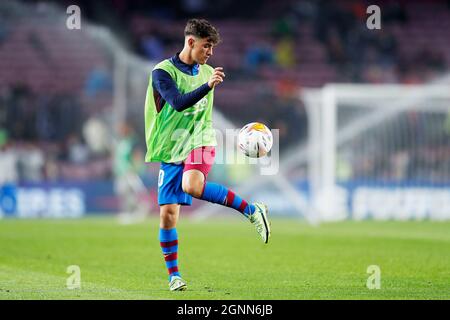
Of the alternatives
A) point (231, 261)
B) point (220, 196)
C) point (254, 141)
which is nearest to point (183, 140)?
point (220, 196)

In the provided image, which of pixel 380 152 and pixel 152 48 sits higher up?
pixel 152 48

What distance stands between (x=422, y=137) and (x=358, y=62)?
21.2 ft

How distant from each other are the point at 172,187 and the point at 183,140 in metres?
0.41

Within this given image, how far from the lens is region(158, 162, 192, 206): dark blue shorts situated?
8422 millimetres

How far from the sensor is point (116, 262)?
1116 cm

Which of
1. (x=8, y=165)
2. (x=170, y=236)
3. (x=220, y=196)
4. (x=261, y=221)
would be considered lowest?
(x=170, y=236)

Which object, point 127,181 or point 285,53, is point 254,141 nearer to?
Result: point 127,181

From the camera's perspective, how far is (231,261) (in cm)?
1130

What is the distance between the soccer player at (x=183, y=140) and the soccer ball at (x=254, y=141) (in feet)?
1.21

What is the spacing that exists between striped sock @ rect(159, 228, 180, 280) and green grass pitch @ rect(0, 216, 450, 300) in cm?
20
